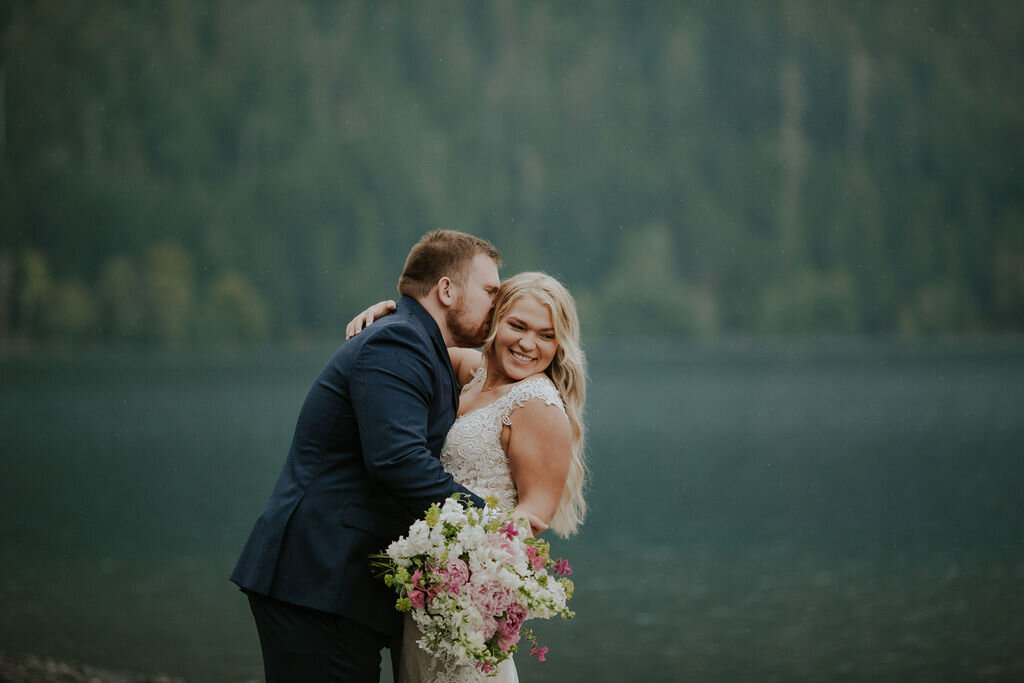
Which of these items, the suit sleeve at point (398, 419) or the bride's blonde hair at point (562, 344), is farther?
the bride's blonde hair at point (562, 344)

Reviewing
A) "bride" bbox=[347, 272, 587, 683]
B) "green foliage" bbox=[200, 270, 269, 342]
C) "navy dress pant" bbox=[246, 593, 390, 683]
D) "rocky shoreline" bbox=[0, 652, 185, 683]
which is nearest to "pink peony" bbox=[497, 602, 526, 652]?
"bride" bbox=[347, 272, 587, 683]

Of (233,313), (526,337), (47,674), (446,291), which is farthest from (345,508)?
(233,313)

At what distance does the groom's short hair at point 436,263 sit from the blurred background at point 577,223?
28702 mm

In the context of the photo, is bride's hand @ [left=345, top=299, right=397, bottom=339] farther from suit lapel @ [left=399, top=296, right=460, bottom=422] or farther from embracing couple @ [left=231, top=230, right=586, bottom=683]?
suit lapel @ [left=399, top=296, right=460, bottom=422]

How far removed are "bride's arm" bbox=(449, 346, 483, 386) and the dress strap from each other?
0.66 metres

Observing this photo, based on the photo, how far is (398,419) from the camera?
3957 mm

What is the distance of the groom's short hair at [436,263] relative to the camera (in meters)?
4.41

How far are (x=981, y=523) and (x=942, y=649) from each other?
14.6 m

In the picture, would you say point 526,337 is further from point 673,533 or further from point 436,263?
point 673,533

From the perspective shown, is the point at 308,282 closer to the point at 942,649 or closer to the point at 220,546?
the point at 220,546

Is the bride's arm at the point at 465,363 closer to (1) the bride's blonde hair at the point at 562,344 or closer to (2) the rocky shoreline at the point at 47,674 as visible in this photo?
(1) the bride's blonde hair at the point at 562,344

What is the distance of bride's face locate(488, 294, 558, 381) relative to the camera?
4570 mm

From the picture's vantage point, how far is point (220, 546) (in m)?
25.8

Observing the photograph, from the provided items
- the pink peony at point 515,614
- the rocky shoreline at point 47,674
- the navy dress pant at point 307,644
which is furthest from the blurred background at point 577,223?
the pink peony at point 515,614
